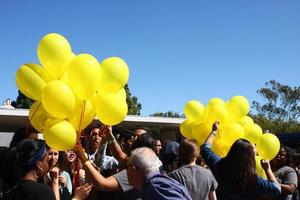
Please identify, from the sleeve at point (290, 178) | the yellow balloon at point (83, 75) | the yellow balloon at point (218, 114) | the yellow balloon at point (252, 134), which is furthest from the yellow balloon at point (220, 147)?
the yellow balloon at point (83, 75)

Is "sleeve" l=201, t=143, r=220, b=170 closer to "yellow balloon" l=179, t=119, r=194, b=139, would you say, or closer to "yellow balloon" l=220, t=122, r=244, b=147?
"yellow balloon" l=220, t=122, r=244, b=147

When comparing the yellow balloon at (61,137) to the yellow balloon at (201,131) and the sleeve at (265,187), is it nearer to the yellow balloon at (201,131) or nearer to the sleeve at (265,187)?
the sleeve at (265,187)

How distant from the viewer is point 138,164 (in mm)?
2523

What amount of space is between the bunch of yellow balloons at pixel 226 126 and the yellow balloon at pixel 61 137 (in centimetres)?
212

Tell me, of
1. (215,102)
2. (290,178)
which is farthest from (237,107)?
(290,178)

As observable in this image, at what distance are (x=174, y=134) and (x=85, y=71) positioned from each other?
703 inches

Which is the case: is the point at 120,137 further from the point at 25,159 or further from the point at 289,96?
the point at 289,96

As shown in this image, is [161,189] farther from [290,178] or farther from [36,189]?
[290,178]

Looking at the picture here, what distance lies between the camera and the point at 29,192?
8.02 ft

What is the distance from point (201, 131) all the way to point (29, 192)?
283 cm

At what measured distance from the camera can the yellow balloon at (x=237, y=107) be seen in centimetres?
489

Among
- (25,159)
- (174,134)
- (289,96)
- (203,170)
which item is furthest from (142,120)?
(289,96)

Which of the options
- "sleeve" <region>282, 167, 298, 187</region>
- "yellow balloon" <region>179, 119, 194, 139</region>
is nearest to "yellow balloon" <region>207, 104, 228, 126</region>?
"yellow balloon" <region>179, 119, 194, 139</region>

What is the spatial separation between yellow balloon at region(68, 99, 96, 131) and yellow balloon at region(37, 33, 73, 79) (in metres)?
0.33
